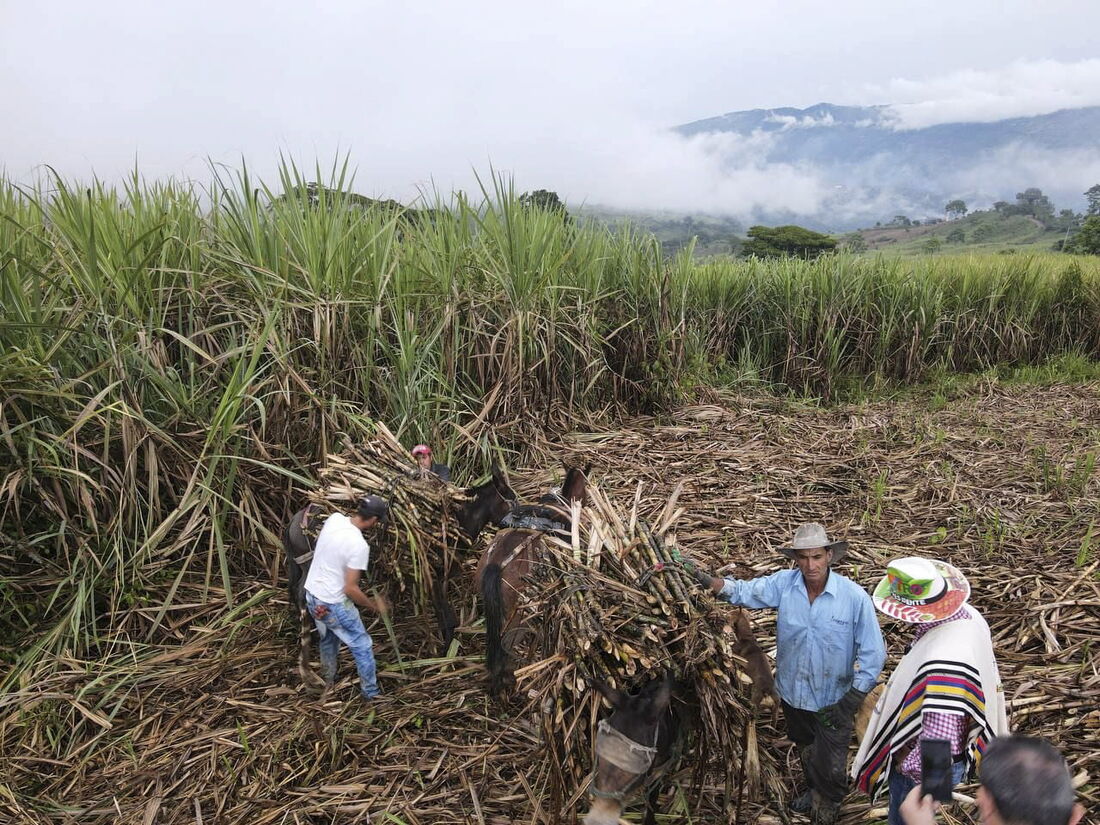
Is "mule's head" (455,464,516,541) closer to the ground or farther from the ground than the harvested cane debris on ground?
farther from the ground

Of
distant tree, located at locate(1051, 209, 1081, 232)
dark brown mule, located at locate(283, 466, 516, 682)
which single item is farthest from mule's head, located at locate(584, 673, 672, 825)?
distant tree, located at locate(1051, 209, 1081, 232)

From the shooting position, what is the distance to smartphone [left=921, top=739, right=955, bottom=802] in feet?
5.40

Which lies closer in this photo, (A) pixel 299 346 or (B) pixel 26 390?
(B) pixel 26 390

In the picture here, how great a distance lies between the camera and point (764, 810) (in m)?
2.43

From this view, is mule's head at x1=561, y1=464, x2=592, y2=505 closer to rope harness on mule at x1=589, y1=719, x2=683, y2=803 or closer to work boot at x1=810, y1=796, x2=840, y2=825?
rope harness on mule at x1=589, y1=719, x2=683, y2=803

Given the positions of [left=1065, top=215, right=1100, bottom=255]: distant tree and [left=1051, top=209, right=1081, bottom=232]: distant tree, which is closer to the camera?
[left=1065, top=215, right=1100, bottom=255]: distant tree

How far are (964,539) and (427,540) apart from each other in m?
3.29

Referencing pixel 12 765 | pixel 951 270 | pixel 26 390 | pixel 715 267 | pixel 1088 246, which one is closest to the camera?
pixel 12 765

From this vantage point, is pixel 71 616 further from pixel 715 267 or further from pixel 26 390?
pixel 715 267

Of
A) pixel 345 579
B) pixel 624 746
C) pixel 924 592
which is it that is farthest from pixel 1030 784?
pixel 345 579

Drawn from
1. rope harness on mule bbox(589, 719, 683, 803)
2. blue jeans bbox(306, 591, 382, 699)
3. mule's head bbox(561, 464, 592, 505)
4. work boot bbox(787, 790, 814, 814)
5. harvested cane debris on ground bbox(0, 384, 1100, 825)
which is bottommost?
work boot bbox(787, 790, 814, 814)

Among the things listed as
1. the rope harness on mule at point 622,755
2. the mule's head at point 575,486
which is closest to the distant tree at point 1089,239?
the mule's head at point 575,486

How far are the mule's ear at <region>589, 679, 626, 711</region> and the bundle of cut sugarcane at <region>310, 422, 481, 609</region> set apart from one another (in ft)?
5.15

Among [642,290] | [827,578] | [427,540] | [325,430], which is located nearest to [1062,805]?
[827,578]
